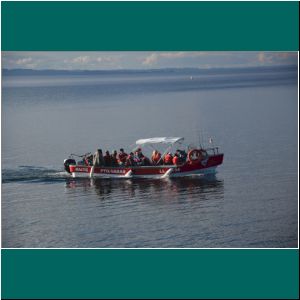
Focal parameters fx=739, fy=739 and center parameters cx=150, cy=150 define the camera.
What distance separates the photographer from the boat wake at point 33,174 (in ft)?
68.9

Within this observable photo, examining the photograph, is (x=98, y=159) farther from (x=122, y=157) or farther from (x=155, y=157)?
(x=155, y=157)

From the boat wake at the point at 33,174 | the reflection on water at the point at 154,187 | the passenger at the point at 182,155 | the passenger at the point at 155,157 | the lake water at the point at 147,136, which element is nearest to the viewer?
the lake water at the point at 147,136

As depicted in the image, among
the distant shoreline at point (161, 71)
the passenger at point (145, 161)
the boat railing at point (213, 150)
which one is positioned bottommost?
the passenger at point (145, 161)

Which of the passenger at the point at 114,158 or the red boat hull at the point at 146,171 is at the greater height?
the passenger at the point at 114,158

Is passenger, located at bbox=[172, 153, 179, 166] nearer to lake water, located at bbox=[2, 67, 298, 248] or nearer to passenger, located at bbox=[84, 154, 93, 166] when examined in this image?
lake water, located at bbox=[2, 67, 298, 248]

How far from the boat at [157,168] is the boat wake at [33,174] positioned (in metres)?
0.34

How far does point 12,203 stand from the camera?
1922cm

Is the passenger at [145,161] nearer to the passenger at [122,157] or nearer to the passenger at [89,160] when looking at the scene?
the passenger at [122,157]

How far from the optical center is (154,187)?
2172 centimetres

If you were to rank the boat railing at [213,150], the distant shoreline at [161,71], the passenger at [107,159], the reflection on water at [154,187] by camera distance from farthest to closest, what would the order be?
the passenger at [107,159] < the boat railing at [213,150] < the reflection on water at [154,187] < the distant shoreline at [161,71]

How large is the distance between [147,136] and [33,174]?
3.59 meters

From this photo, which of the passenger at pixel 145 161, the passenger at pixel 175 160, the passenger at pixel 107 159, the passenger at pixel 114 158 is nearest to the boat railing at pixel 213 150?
the passenger at pixel 175 160

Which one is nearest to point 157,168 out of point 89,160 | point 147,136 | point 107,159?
point 107,159

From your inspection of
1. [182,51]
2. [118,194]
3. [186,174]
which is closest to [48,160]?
[118,194]
